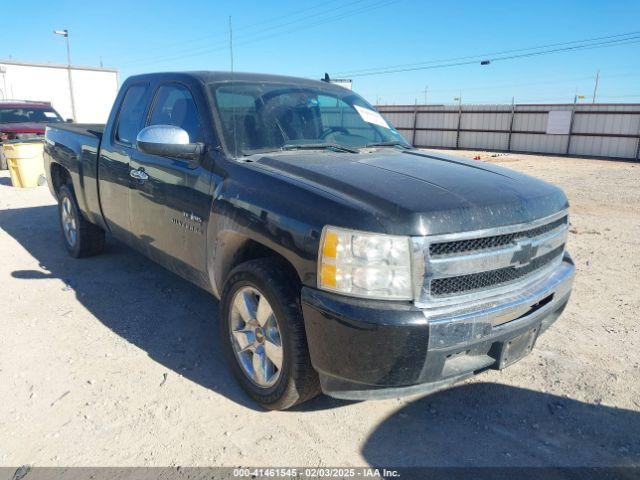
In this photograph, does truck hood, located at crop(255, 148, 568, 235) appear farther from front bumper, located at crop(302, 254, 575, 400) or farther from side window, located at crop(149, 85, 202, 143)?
side window, located at crop(149, 85, 202, 143)

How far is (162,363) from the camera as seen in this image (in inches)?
129

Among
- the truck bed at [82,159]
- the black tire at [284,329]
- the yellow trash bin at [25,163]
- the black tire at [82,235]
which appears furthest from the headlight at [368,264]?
the yellow trash bin at [25,163]

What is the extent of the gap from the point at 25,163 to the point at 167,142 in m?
9.23

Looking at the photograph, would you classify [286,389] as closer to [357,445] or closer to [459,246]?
[357,445]

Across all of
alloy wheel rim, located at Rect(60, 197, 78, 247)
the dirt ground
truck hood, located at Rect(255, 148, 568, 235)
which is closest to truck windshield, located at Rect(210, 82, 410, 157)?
truck hood, located at Rect(255, 148, 568, 235)

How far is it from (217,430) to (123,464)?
478 millimetres

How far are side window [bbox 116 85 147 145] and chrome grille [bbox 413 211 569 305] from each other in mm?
2833

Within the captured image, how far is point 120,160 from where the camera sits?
4020 mm

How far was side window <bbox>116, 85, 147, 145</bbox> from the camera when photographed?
3990 mm

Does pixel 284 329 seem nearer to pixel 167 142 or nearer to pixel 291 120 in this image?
pixel 167 142

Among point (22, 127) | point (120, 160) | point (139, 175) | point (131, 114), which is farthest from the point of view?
point (22, 127)

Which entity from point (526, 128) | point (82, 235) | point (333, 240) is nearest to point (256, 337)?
point (333, 240)

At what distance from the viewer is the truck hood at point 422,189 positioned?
2.17 metres

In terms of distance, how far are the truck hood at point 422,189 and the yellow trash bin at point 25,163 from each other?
31.2 feet
